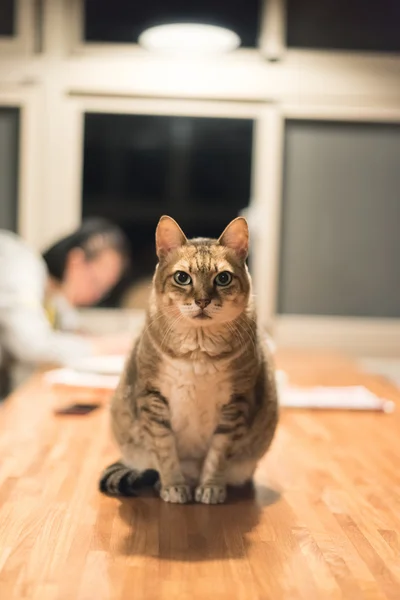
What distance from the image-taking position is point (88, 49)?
360 centimetres

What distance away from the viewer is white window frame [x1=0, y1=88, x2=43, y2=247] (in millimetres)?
3592

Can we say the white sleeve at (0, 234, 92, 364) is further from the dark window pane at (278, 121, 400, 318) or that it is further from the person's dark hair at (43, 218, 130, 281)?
the dark window pane at (278, 121, 400, 318)

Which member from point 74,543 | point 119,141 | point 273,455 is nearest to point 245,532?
point 74,543

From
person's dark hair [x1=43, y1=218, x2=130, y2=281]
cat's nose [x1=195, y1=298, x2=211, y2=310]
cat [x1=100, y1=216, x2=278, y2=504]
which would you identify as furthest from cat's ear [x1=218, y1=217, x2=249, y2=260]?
person's dark hair [x1=43, y1=218, x2=130, y2=281]

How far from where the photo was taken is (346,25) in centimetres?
366

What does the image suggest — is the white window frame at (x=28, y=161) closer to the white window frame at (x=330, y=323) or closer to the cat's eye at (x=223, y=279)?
the white window frame at (x=330, y=323)

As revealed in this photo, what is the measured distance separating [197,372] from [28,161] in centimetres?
256

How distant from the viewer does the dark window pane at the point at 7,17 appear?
3574mm

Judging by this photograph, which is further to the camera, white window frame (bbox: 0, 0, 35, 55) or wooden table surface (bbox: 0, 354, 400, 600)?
white window frame (bbox: 0, 0, 35, 55)

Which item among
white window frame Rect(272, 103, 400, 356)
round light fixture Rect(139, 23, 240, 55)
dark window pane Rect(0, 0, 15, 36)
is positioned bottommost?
white window frame Rect(272, 103, 400, 356)

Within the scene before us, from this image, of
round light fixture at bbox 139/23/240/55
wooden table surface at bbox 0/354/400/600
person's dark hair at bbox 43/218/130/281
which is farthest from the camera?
round light fixture at bbox 139/23/240/55

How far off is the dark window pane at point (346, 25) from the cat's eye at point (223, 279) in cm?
265

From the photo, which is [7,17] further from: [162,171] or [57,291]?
[57,291]

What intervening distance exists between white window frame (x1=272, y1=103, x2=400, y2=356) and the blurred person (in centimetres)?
71
